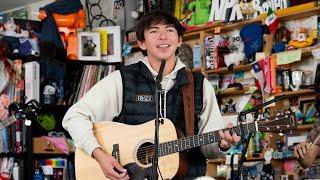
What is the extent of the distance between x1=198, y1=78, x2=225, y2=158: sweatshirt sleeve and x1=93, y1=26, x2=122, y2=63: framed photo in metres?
3.10

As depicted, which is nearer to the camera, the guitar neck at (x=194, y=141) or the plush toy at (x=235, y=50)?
the guitar neck at (x=194, y=141)

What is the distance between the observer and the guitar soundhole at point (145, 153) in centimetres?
245

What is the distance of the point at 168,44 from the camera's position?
8.04 ft

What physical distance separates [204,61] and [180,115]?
8.06 feet

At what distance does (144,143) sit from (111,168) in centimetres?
23

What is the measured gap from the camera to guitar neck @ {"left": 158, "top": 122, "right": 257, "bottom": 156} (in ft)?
7.36

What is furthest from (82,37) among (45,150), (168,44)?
(168,44)

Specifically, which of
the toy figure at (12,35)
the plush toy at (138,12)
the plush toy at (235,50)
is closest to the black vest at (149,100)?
the plush toy at (235,50)

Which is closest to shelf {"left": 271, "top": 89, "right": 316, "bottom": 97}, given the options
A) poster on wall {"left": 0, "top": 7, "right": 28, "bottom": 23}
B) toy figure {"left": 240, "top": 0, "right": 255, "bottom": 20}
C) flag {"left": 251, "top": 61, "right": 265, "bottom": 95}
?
flag {"left": 251, "top": 61, "right": 265, "bottom": 95}

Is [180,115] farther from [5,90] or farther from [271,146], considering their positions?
[5,90]

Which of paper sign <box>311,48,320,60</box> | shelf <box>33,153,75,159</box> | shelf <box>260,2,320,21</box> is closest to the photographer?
paper sign <box>311,48,320,60</box>

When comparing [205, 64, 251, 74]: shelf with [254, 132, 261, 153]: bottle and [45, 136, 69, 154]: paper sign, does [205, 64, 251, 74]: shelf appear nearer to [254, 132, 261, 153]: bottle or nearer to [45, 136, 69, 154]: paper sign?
[254, 132, 261, 153]: bottle

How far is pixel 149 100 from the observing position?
8.07 ft

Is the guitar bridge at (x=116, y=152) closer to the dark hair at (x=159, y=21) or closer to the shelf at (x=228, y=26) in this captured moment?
the dark hair at (x=159, y=21)
